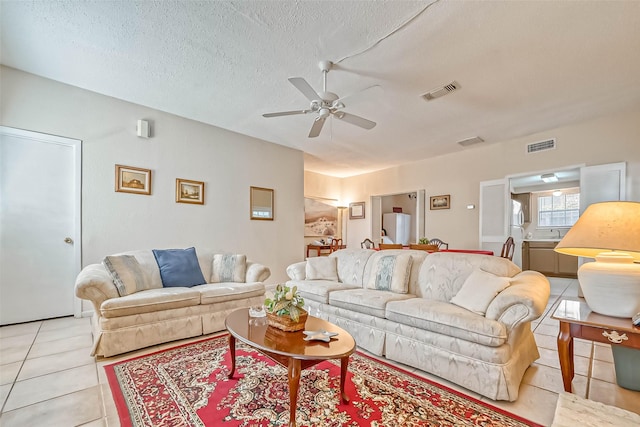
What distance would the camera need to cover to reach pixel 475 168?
580cm

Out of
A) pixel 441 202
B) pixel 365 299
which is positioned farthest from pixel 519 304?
pixel 441 202

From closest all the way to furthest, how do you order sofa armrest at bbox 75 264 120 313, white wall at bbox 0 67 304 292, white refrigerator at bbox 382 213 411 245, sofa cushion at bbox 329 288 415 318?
1. sofa armrest at bbox 75 264 120 313
2. sofa cushion at bbox 329 288 415 318
3. white wall at bbox 0 67 304 292
4. white refrigerator at bbox 382 213 411 245

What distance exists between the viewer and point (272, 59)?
2898 mm

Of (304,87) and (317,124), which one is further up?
(304,87)

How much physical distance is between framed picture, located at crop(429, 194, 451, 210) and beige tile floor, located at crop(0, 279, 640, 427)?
3501 millimetres

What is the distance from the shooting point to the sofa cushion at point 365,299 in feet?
8.55

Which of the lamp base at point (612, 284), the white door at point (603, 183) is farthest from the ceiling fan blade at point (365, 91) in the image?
the white door at point (603, 183)

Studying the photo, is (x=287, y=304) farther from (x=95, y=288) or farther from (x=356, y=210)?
(x=356, y=210)

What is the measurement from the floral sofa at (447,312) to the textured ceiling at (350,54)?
2012 mm

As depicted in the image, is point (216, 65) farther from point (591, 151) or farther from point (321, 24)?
point (591, 151)

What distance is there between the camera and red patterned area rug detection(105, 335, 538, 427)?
165 centimetres

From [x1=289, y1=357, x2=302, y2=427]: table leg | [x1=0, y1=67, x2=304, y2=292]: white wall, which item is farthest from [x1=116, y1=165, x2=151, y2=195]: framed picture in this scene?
[x1=289, y1=357, x2=302, y2=427]: table leg

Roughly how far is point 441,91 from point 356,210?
4.85m

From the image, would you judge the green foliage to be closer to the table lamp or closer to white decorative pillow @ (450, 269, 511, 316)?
white decorative pillow @ (450, 269, 511, 316)
